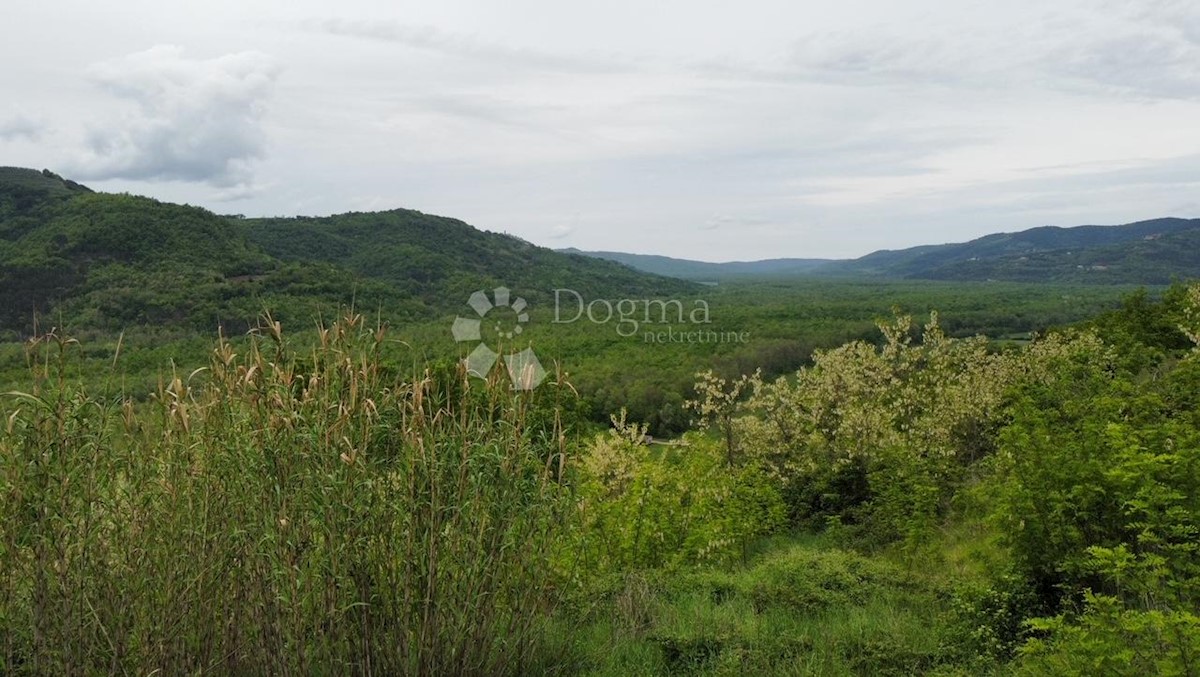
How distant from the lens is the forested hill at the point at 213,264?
55.1 m

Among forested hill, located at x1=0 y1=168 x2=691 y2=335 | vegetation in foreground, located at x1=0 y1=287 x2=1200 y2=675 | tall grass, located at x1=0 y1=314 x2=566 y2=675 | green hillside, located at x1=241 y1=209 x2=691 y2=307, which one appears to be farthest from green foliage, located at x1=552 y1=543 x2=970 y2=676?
green hillside, located at x1=241 y1=209 x2=691 y2=307

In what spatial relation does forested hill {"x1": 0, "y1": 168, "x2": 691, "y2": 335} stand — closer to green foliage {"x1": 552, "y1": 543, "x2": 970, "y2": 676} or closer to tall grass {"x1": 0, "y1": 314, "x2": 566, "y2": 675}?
green foliage {"x1": 552, "y1": 543, "x2": 970, "y2": 676}

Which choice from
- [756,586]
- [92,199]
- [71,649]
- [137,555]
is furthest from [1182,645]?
[92,199]

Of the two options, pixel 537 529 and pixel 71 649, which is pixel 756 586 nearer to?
pixel 537 529

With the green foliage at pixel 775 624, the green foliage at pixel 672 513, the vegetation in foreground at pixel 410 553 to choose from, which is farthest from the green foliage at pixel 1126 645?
the green foliage at pixel 672 513

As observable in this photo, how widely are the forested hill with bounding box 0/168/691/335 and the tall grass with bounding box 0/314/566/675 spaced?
20914mm

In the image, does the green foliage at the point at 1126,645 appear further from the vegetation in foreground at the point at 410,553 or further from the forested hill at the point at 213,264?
the forested hill at the point at 213,264

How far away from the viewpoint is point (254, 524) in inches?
150

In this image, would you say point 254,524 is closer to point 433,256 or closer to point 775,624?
point 775,624

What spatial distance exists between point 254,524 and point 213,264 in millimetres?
76726

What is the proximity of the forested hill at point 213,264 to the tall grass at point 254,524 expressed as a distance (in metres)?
20.9

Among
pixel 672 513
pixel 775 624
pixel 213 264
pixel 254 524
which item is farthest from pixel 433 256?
pixel 254 524

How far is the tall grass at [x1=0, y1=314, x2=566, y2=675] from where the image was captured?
12.0 feet

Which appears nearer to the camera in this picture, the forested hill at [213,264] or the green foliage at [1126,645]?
the green foliage at [1126,645]
